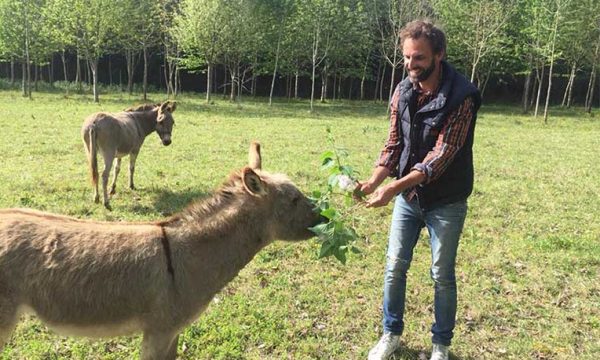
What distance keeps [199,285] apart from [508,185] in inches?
396

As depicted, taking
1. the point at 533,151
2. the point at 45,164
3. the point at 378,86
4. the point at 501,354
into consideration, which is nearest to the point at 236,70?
the point at 378,86

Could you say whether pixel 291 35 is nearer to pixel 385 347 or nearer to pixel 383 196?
pixel 385 347

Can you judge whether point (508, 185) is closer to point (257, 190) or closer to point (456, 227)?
point (456, 227)

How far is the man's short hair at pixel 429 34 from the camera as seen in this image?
3.62m

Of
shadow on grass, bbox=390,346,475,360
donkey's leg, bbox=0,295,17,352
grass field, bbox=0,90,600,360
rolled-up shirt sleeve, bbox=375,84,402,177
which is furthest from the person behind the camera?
grass field, bbox=0,90,600,360

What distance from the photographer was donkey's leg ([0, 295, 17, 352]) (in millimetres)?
3027

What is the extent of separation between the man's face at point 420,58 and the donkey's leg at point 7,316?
10.4 ft

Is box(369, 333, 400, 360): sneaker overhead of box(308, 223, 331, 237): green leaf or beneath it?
beneath

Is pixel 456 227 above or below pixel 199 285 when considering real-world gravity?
above

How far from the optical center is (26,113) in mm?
21031

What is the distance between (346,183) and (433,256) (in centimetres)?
100

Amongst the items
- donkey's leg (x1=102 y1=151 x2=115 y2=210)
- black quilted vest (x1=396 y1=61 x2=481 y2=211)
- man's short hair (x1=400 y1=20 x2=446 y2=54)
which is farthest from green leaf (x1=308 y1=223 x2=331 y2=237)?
donkey's leg (x1=102 y1=151 x2=115 y2=210)

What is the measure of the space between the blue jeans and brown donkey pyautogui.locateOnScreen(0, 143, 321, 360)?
44.7 inches

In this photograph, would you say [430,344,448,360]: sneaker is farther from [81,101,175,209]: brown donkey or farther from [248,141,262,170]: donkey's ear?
[81,101,175,209]: brown donkey
